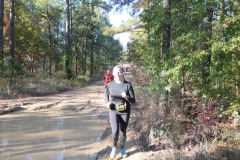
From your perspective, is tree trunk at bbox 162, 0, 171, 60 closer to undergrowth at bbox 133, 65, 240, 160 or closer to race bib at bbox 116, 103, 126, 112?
undergrowth at bbox 133, 65, 240, 160

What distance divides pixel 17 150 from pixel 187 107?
4817 mm

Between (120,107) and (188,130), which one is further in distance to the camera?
(188,130)

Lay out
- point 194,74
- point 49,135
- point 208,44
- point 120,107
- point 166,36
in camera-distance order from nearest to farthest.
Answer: point 120,107
point 208,44
point 194,74
point 49,135
point 166,36

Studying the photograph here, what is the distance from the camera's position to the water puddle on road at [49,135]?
6.27 metres

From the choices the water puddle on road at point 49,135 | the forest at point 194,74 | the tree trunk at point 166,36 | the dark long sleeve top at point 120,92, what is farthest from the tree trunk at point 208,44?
the water puddle on road at point 49,135

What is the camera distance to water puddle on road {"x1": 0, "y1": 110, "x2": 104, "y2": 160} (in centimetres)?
627

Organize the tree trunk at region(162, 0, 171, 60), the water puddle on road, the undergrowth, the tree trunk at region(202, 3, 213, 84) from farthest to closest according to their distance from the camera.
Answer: the tree trunk at region(162, 0, 171, 60), the tree trunk at region(202, 3, 213, 84), the water puddle on road, the undergrowth

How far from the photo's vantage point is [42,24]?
4303 cm

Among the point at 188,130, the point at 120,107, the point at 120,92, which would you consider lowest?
the point at 188,130

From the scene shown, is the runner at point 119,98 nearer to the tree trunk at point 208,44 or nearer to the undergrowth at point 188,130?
the undergrowth at point 188,130

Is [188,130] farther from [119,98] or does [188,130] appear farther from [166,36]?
[166,36]

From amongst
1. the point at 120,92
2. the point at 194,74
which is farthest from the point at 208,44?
the point at 120,92

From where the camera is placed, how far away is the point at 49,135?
784 centimetres

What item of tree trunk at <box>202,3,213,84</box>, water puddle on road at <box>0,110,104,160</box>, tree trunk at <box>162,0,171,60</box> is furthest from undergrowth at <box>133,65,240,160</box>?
water puddle on road at <box>0,110,104,160</box>
